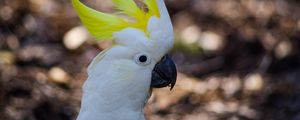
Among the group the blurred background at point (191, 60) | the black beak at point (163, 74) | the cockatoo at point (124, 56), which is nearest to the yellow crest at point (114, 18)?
the cockatoo at point (124, 56)

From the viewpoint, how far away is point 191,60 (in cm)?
455

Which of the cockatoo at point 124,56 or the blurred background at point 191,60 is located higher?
the cockatoo at point 124,56

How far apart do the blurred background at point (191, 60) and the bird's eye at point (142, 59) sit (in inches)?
64.9

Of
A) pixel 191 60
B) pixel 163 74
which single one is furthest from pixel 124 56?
pixel 191 60

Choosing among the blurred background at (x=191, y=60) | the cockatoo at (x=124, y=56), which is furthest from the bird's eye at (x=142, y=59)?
the blurred background at (x=191, y=60)

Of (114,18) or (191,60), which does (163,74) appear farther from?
(191,60)

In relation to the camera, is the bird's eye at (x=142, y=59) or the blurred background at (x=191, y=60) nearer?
the bird's eye at (x=142, y=59)

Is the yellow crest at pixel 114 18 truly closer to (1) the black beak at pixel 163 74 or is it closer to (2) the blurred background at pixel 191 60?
(1) the black beak at pixel 163 74

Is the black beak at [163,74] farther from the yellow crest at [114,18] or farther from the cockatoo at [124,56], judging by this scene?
the yellow crest at [114,18]

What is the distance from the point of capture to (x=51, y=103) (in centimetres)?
421

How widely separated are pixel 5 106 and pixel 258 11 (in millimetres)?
1631

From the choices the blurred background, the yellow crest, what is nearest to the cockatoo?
the yellow crest

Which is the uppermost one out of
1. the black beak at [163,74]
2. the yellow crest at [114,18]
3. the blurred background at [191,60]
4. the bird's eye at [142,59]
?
the yellow crest at [114,18]

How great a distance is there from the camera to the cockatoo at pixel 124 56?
2525 millimetres
